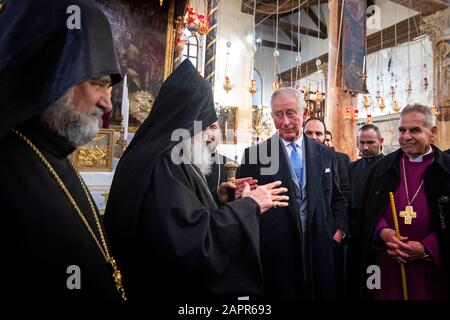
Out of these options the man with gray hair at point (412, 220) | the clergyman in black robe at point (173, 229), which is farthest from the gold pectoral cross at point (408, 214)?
the clergyman in black robe at point (173, 229)

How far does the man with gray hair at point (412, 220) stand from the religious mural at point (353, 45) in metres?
6.79

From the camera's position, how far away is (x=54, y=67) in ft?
3.81

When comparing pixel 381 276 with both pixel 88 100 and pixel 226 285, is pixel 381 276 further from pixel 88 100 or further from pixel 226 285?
pixel 88 100

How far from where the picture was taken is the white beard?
188 cm

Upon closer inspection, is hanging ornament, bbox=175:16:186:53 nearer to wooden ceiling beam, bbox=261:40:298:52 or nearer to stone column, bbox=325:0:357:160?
stone column, bbox=325:0:357:160

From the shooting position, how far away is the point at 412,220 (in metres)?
2.44

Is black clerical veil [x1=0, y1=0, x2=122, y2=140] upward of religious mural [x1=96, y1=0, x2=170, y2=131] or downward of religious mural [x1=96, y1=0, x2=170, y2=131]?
downward

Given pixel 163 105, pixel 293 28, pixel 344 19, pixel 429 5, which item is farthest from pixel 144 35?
pixel 293 28

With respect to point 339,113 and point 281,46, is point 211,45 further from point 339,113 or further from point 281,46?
→ point 281,46

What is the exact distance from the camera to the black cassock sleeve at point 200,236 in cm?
145

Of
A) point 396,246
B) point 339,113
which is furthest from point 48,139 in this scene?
point 339,113

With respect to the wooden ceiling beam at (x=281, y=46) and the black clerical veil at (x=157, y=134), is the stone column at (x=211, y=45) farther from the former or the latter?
the wooden ceiling beam at (x=281, y=46)

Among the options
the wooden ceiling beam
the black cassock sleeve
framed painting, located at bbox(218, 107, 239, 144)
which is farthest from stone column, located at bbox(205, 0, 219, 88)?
the wooden ceiling beam

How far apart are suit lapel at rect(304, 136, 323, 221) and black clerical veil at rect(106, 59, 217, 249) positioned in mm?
1221
